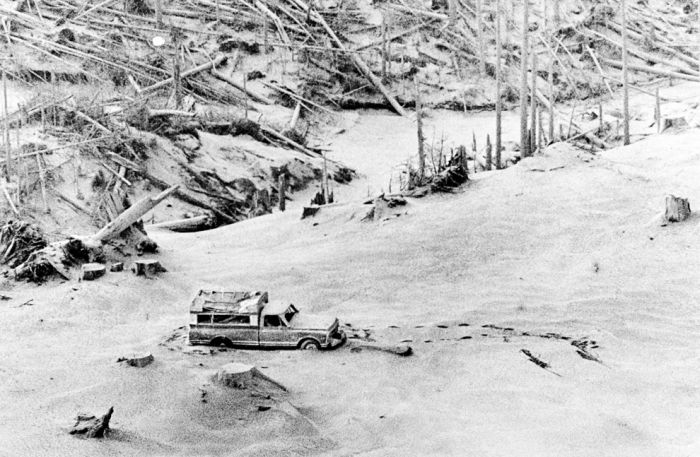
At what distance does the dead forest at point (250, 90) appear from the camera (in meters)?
15.1

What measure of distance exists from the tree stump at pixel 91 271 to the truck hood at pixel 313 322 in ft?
10.0

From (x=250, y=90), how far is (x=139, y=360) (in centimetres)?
2015

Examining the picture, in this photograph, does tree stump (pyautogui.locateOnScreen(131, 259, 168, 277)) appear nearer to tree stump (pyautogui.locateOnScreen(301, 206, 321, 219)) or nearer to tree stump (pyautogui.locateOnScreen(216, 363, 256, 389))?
tree stump (pyautogui.locateOnScreen(301, 206, 321, 219))

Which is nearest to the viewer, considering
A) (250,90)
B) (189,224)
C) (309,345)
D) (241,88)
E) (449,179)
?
(309,345)

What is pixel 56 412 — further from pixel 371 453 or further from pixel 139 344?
pixel 371 453

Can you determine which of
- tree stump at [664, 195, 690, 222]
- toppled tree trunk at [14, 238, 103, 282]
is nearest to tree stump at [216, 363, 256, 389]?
toppled tree trunk at [14, 238, 103, 282]

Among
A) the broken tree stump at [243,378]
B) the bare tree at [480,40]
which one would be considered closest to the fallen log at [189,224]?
the broken tree stump at [243,378]

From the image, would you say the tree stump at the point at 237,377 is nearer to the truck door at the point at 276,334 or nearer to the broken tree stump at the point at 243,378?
the broken tree stump at the point at 243,378

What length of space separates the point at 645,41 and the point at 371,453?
30083 mm

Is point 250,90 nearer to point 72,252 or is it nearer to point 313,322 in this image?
point 72,252

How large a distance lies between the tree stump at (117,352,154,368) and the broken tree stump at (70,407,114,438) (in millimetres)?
1279

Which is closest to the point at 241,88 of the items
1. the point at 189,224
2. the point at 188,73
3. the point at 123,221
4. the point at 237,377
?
the point at 188,73

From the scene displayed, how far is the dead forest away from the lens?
49.5 ft

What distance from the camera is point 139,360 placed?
20.7 ft
